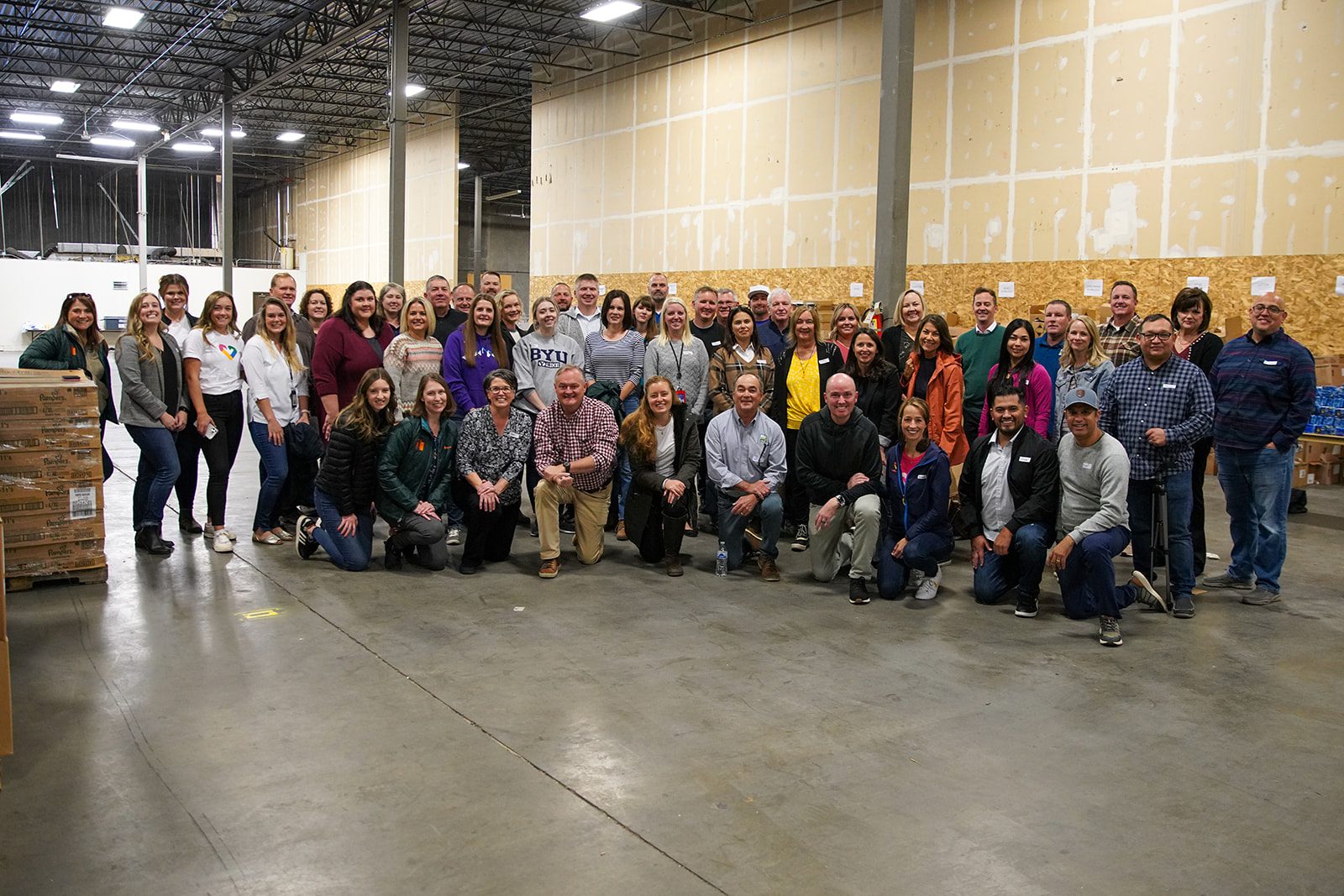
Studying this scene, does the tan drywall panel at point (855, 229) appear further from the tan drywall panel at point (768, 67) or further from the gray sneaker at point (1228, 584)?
the gray sneaker at point (1228, 584)

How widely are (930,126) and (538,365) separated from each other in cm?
811

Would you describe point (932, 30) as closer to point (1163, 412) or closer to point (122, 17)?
point (1163, 412)

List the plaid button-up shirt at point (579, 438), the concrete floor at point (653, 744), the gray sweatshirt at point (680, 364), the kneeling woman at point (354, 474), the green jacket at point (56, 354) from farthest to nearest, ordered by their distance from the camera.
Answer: the gray sweatshirt at point (680, 364) < the plaid button-up shirt at point (579, 438) < the green jacket at point (56, 354) < the kneeling woman at point (354, 474) < the concrete floor at point (653, 744)

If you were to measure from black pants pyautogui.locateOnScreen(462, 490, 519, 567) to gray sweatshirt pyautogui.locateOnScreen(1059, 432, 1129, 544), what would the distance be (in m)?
3.15

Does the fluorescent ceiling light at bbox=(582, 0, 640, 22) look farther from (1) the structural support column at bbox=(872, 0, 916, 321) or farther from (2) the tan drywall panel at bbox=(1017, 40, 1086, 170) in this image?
(1) the structural support column at bbox=(872, 0, 916, 321)

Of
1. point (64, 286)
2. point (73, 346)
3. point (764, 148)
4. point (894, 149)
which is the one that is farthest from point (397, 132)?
point (64, 286)

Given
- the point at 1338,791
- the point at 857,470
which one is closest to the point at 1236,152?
the point at 857,470

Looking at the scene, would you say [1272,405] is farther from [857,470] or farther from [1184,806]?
[1184,806]

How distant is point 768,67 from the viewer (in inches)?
594

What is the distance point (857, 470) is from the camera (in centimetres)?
597

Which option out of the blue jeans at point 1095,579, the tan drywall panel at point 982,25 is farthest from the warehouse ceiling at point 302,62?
the blue jeans at point 1095,579

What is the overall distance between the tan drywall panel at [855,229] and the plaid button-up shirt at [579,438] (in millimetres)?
8275

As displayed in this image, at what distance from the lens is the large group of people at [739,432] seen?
17.8ft

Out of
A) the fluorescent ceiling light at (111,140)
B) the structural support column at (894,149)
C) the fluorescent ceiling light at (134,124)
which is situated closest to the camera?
the structural support column at (894,149)
